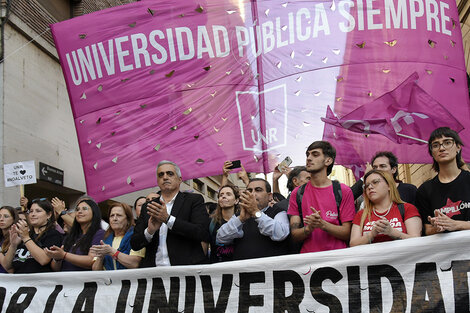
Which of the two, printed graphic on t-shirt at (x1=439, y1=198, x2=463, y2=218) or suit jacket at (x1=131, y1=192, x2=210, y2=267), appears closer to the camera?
printed graphic on t-shirt at (x1=439, y1=198, x2=463, y2=218)

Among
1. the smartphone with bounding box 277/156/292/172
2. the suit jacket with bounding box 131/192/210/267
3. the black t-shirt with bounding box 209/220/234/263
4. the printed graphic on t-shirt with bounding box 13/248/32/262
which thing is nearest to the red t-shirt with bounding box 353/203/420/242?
the black t-shirt with bounding box 209/220/234/263

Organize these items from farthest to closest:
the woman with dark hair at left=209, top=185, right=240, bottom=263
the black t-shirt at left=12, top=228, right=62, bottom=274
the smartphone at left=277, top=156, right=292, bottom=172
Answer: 1. the smartphone at left=277, top=156, right=292, bottom=172
2. the black t-shirt at left=12, top=228, right=62, bottom=274
3. the woman with dark hair at left=209, top=185, right=240, bottom=263

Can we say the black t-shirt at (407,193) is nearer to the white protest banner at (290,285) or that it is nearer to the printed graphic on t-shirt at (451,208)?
the printed graphic on t-shirt at (451,208)

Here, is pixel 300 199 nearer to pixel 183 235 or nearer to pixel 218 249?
pixel 218 249

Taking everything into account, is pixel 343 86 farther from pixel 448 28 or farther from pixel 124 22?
pixel 124 22

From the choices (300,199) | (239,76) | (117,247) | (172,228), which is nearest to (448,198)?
(300,199)

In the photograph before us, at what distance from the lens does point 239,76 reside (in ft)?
21.4

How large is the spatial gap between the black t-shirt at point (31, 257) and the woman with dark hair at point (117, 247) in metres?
0.56


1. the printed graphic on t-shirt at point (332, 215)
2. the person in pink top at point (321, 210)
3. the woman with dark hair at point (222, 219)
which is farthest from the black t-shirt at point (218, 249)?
the printed graphic on t-shirt at point (332, 215)

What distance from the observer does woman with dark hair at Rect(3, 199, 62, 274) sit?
5.24 metres

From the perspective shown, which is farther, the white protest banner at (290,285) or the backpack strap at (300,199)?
the backpack strap at (300,199)

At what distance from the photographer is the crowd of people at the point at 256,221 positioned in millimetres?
4156

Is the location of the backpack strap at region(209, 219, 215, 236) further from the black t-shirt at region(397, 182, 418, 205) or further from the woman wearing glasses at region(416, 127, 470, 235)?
the woman wearing glasses at region(416, 127, 470, 235)

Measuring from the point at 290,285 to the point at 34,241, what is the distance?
262cm
